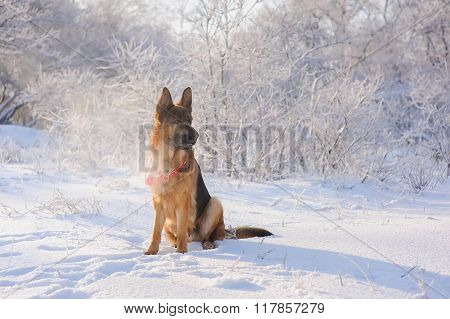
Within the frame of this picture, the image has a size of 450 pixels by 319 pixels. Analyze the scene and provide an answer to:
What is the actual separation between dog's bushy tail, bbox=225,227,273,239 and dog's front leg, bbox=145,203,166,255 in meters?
0.90

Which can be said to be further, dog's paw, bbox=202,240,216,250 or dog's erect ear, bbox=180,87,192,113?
dog's erect ear, bbox=180,87,192,113

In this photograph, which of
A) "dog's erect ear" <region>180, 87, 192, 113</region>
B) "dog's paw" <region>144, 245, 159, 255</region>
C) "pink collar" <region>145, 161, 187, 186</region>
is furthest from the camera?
"dog's erect ear" <region>180, 87, 192, 113</region>

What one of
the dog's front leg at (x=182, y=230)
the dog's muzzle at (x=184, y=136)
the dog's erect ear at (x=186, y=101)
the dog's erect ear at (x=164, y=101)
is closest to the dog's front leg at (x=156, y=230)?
the dog's front leg at (x=182, y=230)

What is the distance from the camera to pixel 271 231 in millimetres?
5414

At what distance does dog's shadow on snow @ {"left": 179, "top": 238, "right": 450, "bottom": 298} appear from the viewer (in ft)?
10.3

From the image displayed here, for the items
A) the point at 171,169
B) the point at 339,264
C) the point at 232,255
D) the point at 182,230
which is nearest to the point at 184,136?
the point at 171,169

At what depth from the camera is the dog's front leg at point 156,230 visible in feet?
14.7

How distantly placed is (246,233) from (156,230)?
3.64ft

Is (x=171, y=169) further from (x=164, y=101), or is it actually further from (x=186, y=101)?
(x=186, y=101)

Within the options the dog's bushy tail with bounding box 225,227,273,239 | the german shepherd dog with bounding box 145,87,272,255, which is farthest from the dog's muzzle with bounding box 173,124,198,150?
the dog's bushy tail with bounding box 225,227,273,239

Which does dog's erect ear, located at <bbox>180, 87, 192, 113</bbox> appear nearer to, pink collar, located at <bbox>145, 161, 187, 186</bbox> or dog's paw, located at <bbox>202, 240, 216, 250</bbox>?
pink collar, located at <bbox>145, 161, 187, 186</bbox>

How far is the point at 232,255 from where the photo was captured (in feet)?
13.9

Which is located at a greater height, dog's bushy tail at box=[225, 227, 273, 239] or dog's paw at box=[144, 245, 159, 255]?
dog's bushy tail at box=[225, 227, 273, 239]

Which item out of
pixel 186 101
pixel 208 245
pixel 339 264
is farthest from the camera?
pixel 186 101
